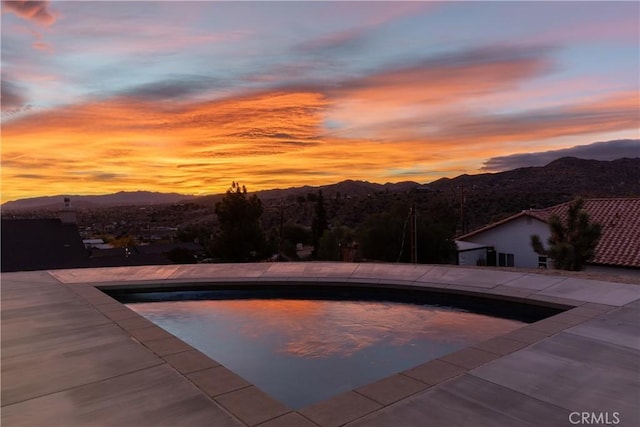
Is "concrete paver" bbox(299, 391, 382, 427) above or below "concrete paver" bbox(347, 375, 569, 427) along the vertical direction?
above

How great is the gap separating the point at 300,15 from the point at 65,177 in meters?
18.3

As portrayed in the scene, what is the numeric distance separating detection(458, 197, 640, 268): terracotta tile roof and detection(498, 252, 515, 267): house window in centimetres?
300

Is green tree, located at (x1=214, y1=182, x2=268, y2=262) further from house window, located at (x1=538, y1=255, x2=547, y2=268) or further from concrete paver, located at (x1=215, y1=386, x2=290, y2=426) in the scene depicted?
concrete paver, located at (x1=215, y1=386, x2=290, y2=426)

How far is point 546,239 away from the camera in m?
22.7

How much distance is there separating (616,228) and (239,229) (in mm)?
20400

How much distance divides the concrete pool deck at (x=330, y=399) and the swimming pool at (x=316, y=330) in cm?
102

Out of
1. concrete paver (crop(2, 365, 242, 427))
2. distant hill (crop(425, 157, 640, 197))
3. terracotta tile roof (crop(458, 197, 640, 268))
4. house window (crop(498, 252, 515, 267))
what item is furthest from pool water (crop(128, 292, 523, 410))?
distant hill (crop(425, 157, 640, 197))

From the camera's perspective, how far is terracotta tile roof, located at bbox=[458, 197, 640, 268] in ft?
64.5

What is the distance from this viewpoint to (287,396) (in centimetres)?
455

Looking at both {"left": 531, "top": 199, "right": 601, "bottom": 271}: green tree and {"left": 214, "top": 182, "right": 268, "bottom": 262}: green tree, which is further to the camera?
{"left": 214, "top": 182, "right": 268, "bottom": 262}: green tree

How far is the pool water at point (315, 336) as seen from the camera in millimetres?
5094

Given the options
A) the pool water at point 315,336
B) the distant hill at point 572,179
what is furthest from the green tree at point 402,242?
the pool water at point 315,336

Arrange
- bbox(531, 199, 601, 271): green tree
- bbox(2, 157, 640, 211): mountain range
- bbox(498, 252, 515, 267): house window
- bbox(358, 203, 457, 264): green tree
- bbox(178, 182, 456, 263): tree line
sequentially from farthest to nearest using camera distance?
1. bbox(2, 157, 640, 211): mountain range
2. bbox(498, 252, 515, 267): house window
3. bbox(358, 203, 457, 264): green tree
4. bbox(178, 182, 456, 263): tree line
5. bbox(531, 199, 601, 271): green tree

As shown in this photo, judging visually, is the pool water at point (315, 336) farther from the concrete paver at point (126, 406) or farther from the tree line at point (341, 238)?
the tree line at point (341, 238)
